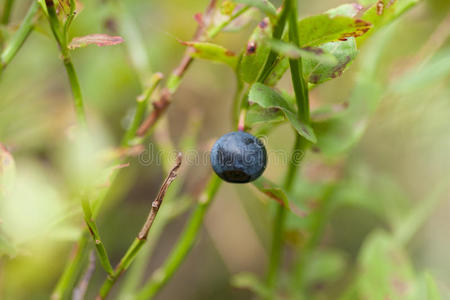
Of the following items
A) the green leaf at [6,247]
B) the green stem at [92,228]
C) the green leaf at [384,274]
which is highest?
the green stem at [92,228]

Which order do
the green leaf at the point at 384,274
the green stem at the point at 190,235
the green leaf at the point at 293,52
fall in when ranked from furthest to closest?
the green leaf at the point at 384,274 < the green stem at the point at 190,235 < the green leaf at the point at 293,52

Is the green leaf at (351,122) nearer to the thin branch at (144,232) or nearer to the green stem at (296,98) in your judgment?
the green stem at (296,98)

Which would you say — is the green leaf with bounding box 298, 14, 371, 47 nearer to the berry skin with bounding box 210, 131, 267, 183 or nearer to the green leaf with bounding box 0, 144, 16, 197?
the berry skin with bounding box 210, 131, 267, 183

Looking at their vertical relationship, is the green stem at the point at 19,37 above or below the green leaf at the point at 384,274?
above

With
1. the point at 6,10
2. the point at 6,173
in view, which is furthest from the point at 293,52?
the point at 6,10

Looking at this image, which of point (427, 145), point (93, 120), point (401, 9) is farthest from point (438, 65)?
point (93, 120)

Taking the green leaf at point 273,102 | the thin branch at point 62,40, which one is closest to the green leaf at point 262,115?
the green leaf at point 273,102
